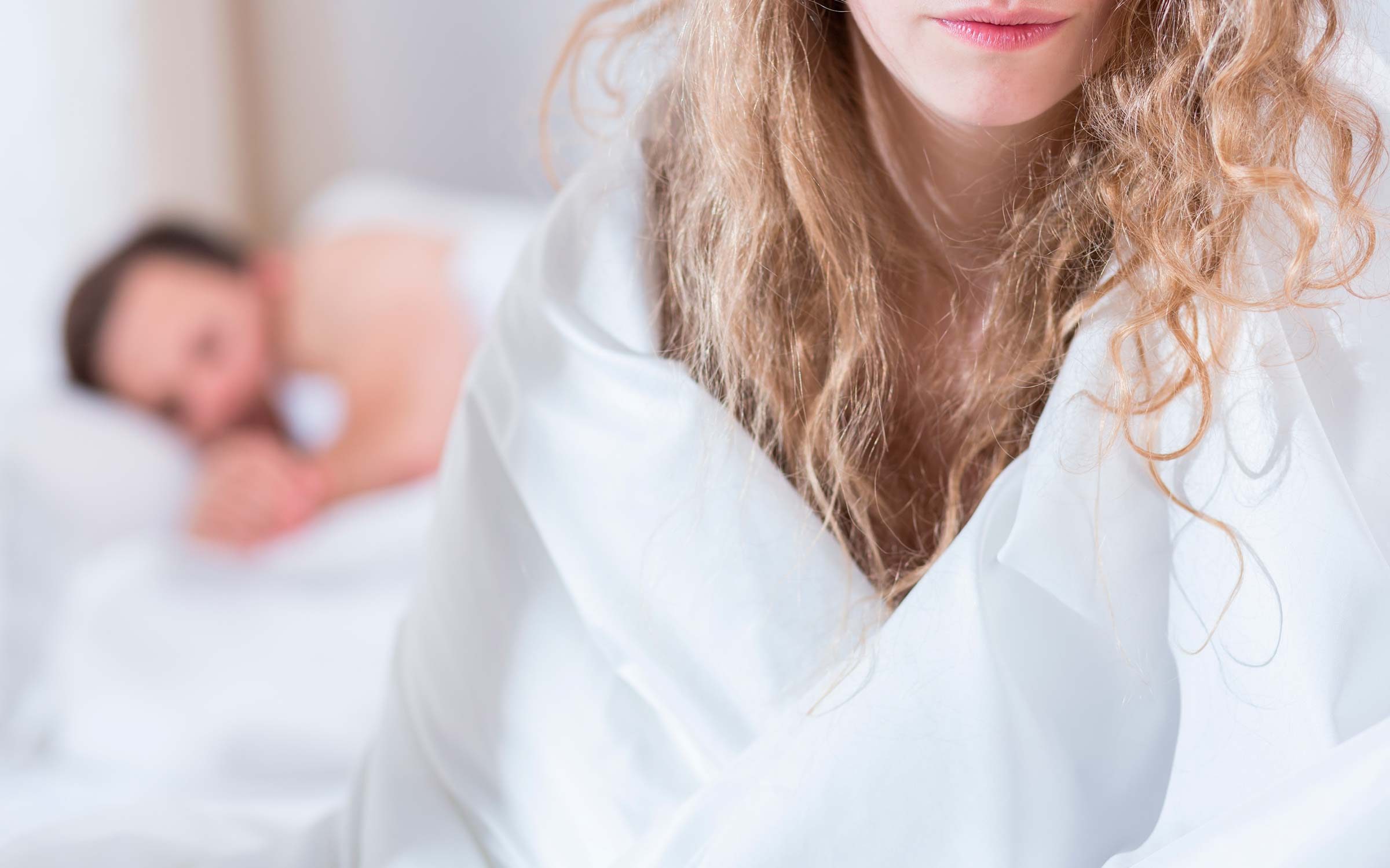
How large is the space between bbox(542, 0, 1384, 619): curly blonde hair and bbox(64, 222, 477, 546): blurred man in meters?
1.18

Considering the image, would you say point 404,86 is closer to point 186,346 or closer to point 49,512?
point 186,346

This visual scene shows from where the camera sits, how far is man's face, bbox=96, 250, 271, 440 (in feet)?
6.30

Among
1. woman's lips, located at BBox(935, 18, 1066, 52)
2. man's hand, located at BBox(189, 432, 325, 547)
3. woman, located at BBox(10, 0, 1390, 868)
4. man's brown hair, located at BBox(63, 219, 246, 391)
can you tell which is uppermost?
woman's lips, located at BBox(935, 18, 1066, 52)

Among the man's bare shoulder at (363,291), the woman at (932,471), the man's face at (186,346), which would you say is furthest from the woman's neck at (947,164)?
the man's face at (186,346)

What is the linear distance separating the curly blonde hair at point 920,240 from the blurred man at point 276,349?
46.3 inches

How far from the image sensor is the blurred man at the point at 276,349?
72.2 inches

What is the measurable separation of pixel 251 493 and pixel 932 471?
1212 mm

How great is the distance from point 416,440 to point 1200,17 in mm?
1447

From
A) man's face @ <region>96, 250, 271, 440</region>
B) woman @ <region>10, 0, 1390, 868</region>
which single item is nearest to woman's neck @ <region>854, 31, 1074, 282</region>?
woman @ <region>10, 0, 1390, 868</region>

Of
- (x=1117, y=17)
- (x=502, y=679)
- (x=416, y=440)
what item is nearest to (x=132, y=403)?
(x=416, y=440)

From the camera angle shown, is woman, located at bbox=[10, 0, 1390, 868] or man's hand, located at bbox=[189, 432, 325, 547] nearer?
woman, located at bbox=[10, 0, 1390, 868]

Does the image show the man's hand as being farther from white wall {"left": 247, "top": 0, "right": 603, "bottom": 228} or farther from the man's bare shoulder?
white wall {"left": 247, "top": 0, "right": 603, "bottom": 228}

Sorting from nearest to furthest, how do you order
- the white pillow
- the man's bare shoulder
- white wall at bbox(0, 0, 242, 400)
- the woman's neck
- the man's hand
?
the woman's neck, the white pillow, the man's hand, the man's bare shoulder, white wall at bbox(0, 0, 242, 400)

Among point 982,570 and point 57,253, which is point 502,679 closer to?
point 982,570
